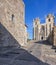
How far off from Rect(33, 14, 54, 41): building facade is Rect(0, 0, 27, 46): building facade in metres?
45.0

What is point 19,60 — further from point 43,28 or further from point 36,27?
point 36,27

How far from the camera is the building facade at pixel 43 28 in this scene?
63594 mm

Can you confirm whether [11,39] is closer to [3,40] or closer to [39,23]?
[3,40]

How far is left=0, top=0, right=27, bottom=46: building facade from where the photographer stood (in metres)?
13.8

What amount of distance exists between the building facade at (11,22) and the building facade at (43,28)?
148 feet

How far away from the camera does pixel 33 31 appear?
224 feet

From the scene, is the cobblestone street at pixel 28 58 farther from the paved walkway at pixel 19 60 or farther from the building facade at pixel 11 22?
the building facade at pixel 11 22

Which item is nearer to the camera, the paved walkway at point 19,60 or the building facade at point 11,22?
the paved walkway at point 19,60

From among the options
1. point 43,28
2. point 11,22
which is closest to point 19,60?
point 11,22

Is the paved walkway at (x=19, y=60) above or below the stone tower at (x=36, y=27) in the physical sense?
below

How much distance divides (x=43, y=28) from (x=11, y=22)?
52.6 m

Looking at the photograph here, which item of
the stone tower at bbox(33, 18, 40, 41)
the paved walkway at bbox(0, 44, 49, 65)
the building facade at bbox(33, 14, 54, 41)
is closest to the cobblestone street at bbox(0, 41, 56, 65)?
the paved walkway at bbox(0, 44, 49, 65)

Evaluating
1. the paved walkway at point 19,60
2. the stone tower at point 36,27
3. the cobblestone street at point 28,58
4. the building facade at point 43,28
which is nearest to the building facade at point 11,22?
the cobblestone street at point 28,58

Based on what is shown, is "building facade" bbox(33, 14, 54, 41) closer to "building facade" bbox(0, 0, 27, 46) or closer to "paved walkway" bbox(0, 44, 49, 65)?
"building facade" bbox(0, 0, 27, 46)
